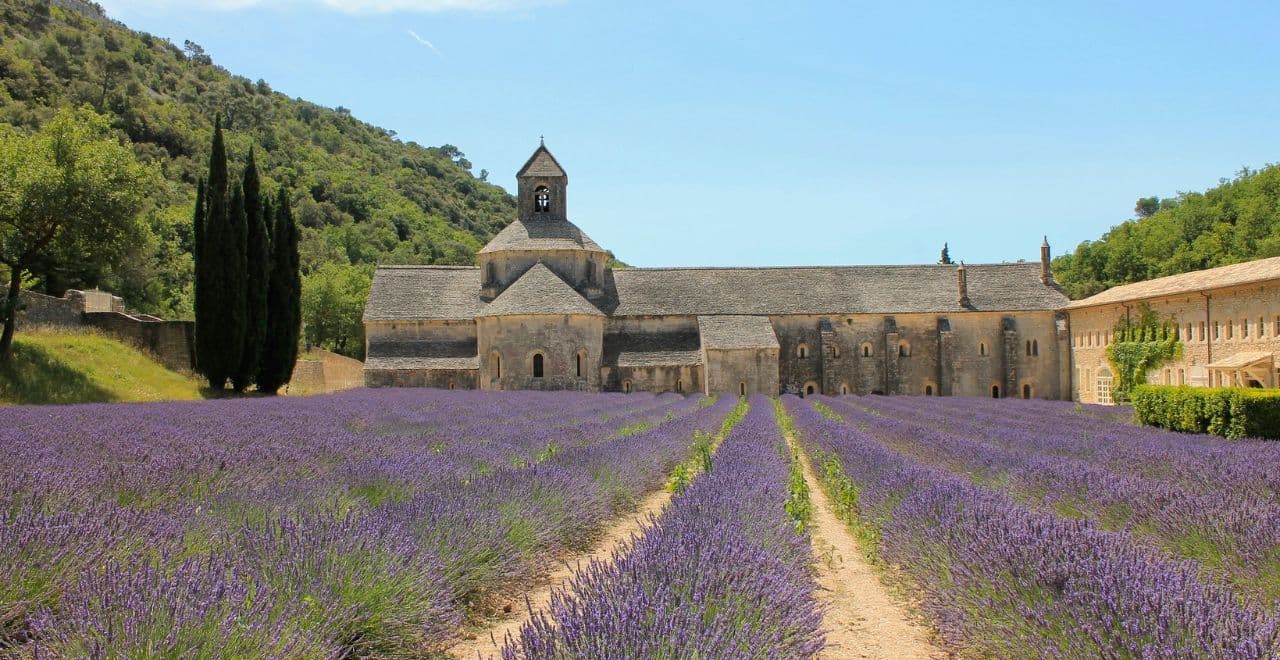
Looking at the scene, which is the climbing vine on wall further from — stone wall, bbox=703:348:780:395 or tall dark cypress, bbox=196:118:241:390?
tall dark cypress, bbox=196:118:241:390

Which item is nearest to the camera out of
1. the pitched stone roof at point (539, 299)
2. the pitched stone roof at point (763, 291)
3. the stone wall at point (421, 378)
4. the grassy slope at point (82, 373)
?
the grassy slope at point (82, 373)

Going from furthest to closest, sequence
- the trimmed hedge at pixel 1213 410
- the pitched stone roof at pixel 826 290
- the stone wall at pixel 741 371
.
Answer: the pitched stone roof at pixel 826 290 → the stone wall at pixel 741 371 → the trimmed hedge at pixel 1213 410

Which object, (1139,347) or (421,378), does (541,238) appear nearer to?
(421,378)

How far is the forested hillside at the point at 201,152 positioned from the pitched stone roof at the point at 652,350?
69.5 feet

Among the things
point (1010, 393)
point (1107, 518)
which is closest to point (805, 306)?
point (1010, 393)

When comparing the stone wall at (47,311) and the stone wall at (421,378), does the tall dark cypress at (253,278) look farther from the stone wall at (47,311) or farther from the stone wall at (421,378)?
the stone wall at (421,378)

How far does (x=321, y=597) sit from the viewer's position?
402 cm

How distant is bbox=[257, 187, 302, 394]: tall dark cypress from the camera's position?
27828 mm

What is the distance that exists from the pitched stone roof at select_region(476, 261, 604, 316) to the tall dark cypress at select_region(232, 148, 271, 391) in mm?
9257

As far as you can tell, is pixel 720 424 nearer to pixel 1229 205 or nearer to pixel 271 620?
pixel 271 620

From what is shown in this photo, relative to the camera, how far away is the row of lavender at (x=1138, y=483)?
5.56 metres

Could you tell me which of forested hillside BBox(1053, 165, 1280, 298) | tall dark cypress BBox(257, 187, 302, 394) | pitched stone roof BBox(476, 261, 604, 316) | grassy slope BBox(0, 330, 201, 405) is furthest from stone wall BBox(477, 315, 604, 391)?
forested hillside BBox(1053, 165, 1280, 298)

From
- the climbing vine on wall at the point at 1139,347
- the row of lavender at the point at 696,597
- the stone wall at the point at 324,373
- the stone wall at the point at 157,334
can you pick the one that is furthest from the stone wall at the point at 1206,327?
the stone wall at the point at 157,334

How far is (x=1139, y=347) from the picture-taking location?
97.0ft
